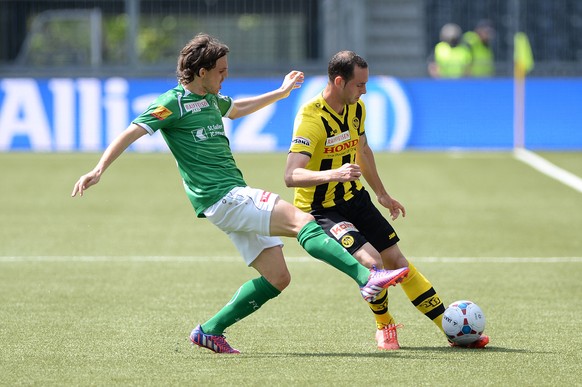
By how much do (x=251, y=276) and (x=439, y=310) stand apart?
10.6ft

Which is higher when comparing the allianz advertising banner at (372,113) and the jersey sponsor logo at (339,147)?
the jersey sponsor logo at (339,147)

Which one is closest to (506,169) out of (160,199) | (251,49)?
(160,199)

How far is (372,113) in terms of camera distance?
19.6m

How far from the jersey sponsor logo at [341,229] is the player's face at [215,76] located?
1.11 metres

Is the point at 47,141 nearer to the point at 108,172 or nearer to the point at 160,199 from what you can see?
the point at 108,172

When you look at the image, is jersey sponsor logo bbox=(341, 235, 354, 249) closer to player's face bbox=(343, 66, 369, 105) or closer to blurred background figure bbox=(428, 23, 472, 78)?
player's face bbox=(343, 66, 369, 105)

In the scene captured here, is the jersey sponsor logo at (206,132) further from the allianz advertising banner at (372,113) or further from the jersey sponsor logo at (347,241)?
the allianz advertising banner at (372,113)

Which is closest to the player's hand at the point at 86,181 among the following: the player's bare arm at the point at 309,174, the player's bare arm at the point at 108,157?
the player's bare arm at the point at 108,157

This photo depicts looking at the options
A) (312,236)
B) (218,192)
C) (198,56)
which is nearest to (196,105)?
(198,56)

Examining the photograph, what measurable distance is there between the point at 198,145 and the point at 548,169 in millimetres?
12102

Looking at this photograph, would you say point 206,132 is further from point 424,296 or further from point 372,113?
point 372,113

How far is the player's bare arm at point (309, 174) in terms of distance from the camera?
6.45 meters

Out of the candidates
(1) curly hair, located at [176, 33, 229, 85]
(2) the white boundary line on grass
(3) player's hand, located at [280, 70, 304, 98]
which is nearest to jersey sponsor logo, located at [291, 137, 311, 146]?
(3) player's hand, located at [280, 70, 304, 98]

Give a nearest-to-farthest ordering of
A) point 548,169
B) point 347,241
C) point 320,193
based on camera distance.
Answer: point 347,241 < point 320,193 < point 548,169
